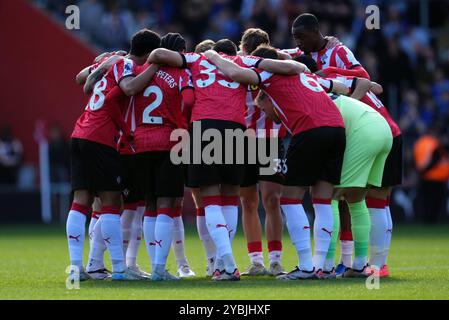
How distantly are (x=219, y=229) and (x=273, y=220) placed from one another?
149cm

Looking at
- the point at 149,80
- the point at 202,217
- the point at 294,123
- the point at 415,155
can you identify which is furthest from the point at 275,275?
the point at 415,155

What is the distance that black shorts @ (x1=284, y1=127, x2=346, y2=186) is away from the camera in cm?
1002

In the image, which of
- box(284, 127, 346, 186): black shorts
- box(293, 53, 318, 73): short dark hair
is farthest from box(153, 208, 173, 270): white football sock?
box(293, 53, 318, 73): short dark hair

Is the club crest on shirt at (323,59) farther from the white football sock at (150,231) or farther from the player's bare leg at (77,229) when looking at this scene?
the player's bare leg at (77,229)

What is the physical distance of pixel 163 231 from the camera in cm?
1009

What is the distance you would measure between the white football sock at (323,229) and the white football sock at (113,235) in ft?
6.11

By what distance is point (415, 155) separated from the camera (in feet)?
77.2

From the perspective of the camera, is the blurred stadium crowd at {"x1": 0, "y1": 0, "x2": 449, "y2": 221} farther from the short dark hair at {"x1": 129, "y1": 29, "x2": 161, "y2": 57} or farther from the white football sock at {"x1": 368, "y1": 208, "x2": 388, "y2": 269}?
the short dark hair at {"x1": 129, "y1": 29, "x2": 161, "y2": 57}

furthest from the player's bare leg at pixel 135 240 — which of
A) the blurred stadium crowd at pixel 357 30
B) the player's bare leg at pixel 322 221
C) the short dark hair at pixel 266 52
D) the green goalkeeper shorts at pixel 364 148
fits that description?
the blurred stadium crowd at pixel 357 30

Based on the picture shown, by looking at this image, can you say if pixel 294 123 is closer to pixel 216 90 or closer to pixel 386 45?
pixel 216 90

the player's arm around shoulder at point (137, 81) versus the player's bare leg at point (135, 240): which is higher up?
the player's arm around shoulder at point (137, 81)

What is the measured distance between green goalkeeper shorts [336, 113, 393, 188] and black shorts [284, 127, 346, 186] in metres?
0.19

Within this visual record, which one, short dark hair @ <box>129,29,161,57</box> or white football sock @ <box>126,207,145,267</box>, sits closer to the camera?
short dark hair @ <box>129,29,161,57</box>

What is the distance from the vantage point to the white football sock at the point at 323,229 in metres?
10.1
